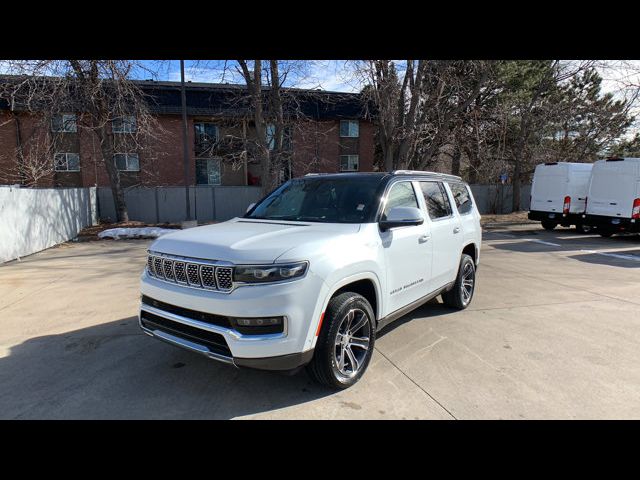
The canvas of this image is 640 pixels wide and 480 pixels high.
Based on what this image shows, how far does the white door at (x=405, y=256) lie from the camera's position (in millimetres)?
3674

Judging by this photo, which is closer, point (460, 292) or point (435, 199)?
point (435, 199)

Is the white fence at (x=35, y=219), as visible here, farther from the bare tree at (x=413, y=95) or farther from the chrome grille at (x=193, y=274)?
the bare tree at (x=413, y=95)

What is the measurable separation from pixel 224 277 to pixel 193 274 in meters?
0.33

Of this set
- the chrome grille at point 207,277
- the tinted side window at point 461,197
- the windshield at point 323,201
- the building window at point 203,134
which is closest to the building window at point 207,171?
the building window at point 203,134

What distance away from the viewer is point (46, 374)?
3.57 m

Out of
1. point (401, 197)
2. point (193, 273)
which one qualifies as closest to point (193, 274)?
point (193, 273)

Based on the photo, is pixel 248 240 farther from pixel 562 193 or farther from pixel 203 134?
pixel 203 134

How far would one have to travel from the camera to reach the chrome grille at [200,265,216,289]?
9.36 ft

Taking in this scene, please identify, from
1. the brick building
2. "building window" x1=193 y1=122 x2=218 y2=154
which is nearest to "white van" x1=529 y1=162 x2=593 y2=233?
the brick building

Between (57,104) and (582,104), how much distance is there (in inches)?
1062

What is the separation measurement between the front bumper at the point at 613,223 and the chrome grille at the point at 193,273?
14590 mm

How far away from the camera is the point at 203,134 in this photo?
26.5m
